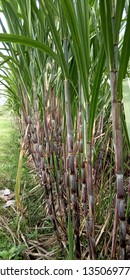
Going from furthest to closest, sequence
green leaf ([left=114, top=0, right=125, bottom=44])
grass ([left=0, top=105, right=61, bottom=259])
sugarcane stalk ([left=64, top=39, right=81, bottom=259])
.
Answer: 1. grass ([left=0, top=105, right=61, bottom=259])
2. sugarcane stalk ([left=64, top=39, right=81, bottom=259])
3. green leaf ([left=114, top=0, right=125, bottom=44])

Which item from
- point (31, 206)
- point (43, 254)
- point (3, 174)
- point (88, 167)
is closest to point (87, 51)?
point (88, 167)

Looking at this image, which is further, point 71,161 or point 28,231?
point 28,231

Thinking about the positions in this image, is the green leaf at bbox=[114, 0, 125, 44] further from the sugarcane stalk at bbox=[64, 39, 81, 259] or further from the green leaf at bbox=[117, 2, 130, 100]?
the sugarcane stalk at bbox=[64, 39, 81, 259]

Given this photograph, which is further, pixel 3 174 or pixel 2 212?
pixel 3 174

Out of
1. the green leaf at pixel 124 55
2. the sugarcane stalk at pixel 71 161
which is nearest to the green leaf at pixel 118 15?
the green leaf at pixel 124 55

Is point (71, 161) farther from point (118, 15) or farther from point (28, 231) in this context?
point (28, 231)

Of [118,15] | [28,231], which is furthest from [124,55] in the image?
[28,231]

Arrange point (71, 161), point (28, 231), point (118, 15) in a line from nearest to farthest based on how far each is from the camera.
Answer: point (118, 15), point (71, 161), point (28, 231)

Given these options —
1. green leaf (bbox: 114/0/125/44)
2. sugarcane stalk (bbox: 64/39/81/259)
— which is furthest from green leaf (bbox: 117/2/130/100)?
sugarcane stalk (bbox: 64/39/81/259)

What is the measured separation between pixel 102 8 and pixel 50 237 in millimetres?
684

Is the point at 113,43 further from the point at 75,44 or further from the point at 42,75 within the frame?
the point at 42,75
